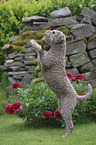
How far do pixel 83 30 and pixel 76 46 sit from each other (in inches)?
29.8

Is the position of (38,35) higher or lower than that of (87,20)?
lower

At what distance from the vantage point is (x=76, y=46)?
737cm

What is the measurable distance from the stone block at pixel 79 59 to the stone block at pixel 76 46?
0.57 ft

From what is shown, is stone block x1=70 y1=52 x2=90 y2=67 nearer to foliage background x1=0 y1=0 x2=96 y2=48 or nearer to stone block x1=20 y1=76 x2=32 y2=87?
stone block x1=20 y1=76 x2=32 y2=87

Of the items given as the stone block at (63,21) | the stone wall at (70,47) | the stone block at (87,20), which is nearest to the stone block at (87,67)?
the stone wall at (70,47)

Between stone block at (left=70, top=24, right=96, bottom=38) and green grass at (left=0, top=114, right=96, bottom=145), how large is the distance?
13.5 ft

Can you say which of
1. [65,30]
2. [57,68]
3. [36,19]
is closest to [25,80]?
[65,30]

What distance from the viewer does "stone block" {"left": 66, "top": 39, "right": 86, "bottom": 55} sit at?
7.32 m

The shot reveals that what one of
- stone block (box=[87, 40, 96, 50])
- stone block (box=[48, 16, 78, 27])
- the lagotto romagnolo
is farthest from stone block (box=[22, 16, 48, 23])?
the lagotto romagnolo

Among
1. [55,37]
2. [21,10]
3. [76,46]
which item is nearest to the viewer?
[55,37]

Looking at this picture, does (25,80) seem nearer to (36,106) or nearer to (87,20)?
(36,106)

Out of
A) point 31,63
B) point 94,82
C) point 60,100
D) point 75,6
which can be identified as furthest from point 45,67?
point 75,6

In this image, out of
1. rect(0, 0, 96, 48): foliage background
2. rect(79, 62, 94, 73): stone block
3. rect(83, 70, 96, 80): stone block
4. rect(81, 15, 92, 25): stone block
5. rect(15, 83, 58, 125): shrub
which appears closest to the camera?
rect(15, 83, 58, 125): shrub

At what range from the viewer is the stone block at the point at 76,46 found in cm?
732
